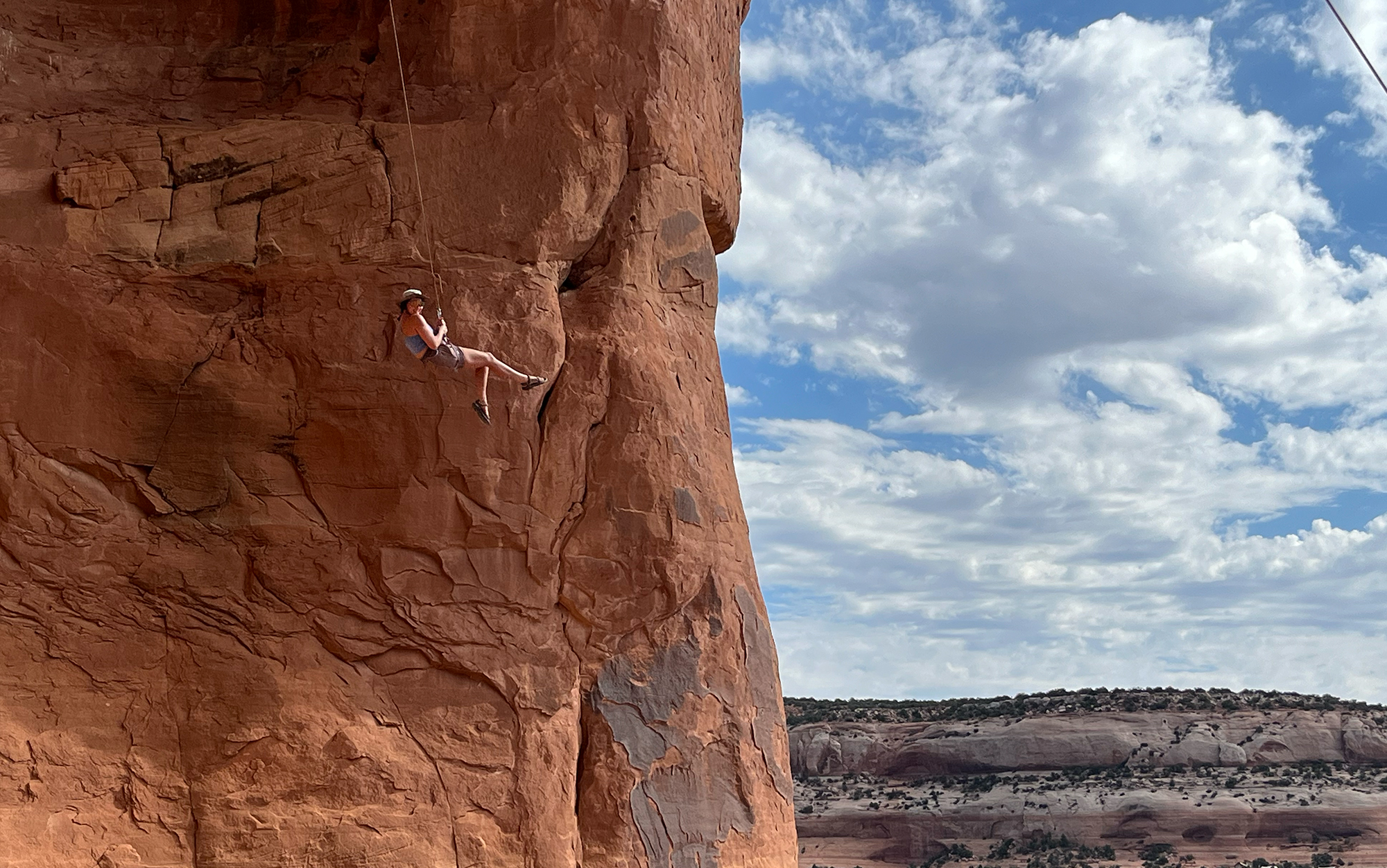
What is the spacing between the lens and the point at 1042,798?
4334cm

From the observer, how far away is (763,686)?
12.5 metres

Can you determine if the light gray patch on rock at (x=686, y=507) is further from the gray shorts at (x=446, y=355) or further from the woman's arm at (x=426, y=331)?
the woman's arm at (x=426, y=331)

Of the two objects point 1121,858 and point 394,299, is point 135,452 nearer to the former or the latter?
point 394,299

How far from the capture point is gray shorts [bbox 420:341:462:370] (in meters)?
10.3

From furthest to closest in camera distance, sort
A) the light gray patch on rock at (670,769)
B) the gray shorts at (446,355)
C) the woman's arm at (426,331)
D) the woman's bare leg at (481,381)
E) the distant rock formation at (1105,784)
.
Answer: the distant rock formation at (1105,784)
the light gray patch on rock at (670,769)
the woman's bare leg at (481,381)
the gray shorts at (446,355)
the woman's arm at (426,331)

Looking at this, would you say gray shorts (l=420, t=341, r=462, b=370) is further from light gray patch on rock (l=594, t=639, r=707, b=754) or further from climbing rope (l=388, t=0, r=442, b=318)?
light gray patch on rock (l=594, t=639, r=707, b=754)

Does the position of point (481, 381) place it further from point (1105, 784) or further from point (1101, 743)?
point (1101, 743)

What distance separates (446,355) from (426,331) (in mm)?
286

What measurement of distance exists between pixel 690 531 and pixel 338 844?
4184 mm

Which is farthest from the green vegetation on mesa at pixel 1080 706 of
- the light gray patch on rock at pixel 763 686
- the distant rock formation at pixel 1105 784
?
the light gray patch on rock at pixel 763 686

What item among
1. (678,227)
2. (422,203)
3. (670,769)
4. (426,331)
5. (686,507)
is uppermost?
(678,227)

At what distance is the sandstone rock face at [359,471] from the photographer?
10.2 metres

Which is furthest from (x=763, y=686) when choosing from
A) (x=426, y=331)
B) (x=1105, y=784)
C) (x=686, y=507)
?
(x=1105, y=784)

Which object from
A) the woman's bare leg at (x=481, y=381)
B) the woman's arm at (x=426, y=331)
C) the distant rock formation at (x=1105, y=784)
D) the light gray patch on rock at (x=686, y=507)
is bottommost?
the distant rock formation at (x=1105, y=784)
